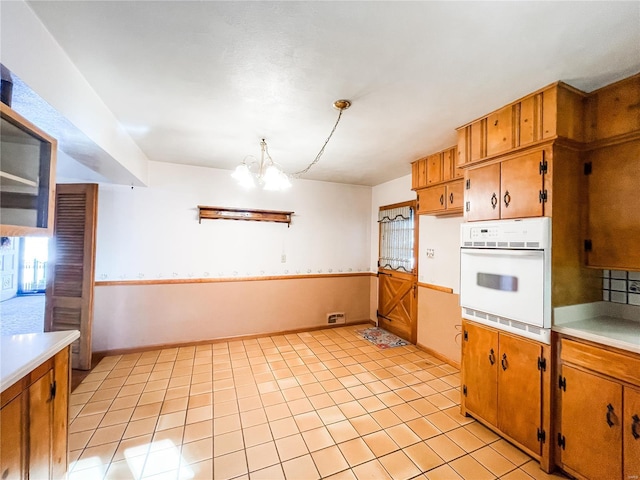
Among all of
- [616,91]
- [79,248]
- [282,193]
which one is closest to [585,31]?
[616,91]

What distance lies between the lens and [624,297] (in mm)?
1931

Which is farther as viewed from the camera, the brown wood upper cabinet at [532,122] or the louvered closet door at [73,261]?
the louvered closet door at [73,261]

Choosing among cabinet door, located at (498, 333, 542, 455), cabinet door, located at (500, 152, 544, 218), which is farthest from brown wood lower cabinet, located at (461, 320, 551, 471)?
cabinet door, located at (500, 152, 544, 218)

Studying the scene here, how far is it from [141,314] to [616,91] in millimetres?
5194

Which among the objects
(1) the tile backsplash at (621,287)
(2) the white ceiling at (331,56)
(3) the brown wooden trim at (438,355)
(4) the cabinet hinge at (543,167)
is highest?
(2) the white ceiling at (331,56)

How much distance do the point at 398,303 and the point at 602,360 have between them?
9.03ft

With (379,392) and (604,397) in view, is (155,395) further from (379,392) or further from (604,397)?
(604,397)

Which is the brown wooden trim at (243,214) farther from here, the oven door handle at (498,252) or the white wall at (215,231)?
the oven door handle at (498,252)

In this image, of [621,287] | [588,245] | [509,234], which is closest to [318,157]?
[509,234]

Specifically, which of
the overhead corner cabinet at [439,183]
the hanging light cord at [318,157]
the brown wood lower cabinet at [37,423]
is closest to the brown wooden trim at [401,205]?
the overhead corner cabinet at [439,183]

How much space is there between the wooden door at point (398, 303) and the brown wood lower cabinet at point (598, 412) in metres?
2.17

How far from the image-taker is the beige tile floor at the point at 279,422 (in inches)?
69.6

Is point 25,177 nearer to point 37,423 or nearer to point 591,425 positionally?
point 37,423

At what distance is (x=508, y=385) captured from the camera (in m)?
1.99
